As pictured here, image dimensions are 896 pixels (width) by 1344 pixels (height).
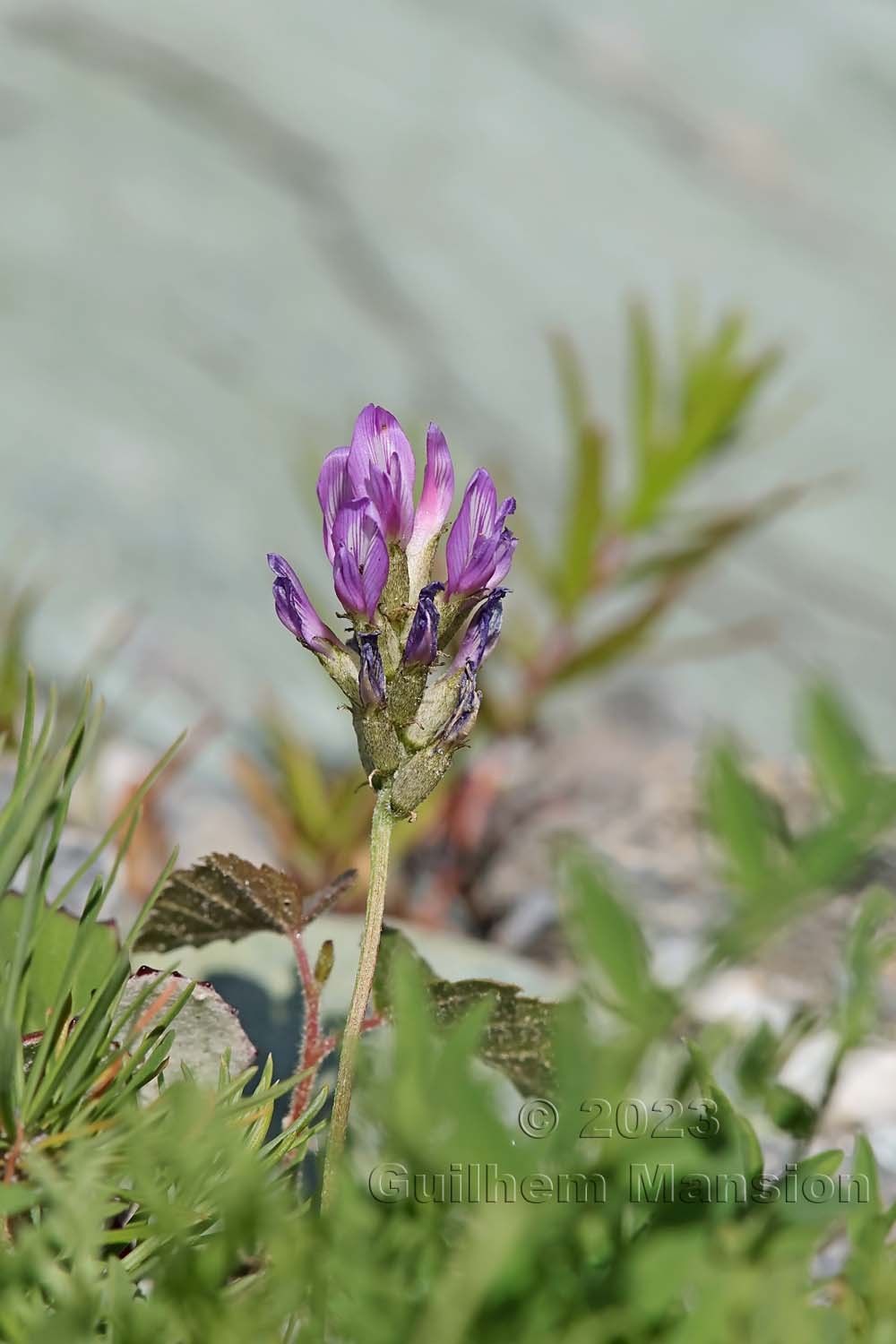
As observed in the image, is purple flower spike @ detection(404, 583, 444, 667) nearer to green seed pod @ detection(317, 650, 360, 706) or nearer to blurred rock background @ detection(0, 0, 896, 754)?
green seed pod @ detection(317, 650, 360, 706)

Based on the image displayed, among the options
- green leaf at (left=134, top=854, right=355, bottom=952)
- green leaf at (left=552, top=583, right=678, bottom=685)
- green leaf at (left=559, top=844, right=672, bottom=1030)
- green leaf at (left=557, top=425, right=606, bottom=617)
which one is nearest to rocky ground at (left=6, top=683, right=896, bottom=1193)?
green leaf at (left=552, top=583, right=678, bottom=685)

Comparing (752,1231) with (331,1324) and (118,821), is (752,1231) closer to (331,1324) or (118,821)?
(331,1324)

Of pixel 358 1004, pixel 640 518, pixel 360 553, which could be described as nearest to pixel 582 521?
pixel 640 518

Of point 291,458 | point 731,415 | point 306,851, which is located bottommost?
point 306,851

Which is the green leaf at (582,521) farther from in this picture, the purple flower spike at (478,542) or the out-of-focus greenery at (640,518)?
the purple flower spike at (478,542)

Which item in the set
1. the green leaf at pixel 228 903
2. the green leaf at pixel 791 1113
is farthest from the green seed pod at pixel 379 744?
the green leaf at pixel 791 1113

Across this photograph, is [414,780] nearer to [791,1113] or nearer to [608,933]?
[608,933]

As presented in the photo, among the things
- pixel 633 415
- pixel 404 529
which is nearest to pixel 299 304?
pixel 633 415
